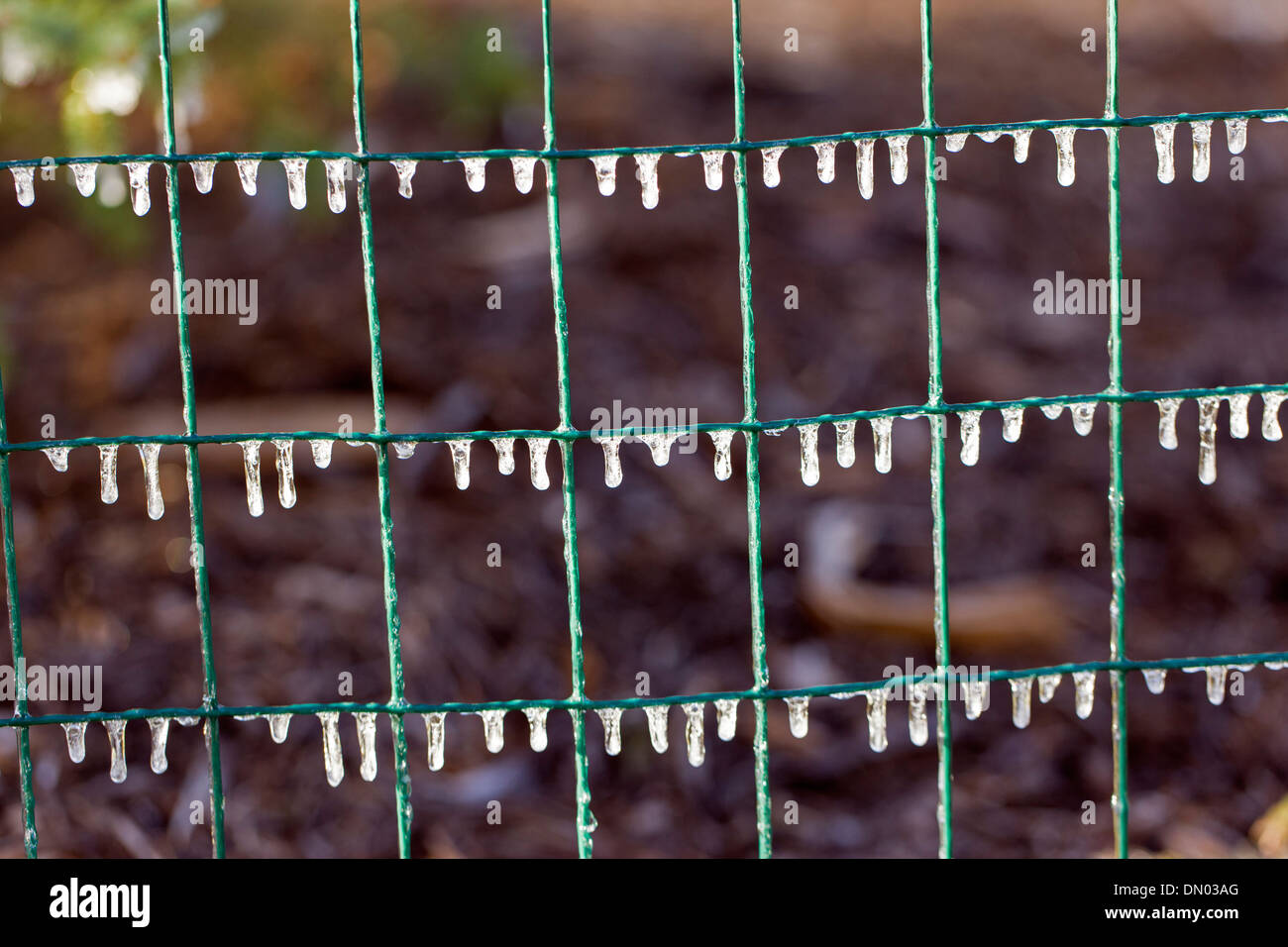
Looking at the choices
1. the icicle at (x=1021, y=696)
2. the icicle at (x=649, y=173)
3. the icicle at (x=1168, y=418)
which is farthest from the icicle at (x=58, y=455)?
the icicle at (x=1168, y=418)

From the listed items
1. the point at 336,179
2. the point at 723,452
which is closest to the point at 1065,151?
the point at 723,452

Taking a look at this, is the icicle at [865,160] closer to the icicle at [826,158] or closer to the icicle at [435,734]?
the icicle at [826,158]

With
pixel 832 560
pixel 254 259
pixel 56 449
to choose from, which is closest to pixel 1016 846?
pixel 832 560

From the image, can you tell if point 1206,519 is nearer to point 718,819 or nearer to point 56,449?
point 718,819

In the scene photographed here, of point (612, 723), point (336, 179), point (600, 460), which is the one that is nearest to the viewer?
point (336, 179)

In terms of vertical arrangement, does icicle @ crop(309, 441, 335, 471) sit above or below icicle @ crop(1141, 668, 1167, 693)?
above

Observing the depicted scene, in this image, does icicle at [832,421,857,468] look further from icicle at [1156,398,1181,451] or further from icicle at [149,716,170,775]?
icicle at [149,716,170,775]

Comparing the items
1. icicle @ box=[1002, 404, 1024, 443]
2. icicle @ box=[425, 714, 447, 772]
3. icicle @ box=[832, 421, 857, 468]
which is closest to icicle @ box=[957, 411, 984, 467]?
icicle @ box=[1002, 404, 1024, 443]

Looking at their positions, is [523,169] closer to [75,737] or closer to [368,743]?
[368,743]
